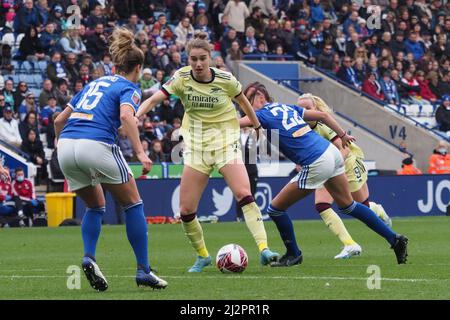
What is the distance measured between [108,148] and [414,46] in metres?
26.5

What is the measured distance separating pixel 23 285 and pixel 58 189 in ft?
50.0

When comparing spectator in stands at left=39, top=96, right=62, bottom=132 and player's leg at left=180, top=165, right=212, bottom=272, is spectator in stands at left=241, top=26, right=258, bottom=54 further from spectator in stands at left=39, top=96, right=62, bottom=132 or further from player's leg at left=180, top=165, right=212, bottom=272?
player's leg at left=180, top=165, right=212, bottom=272

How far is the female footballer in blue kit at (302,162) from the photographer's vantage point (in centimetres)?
1291

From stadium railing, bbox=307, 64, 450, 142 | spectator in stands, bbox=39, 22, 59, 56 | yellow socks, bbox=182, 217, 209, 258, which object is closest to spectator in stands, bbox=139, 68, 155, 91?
spectator in stands, bbox=39, 22, 59, 56

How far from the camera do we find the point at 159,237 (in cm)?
1941

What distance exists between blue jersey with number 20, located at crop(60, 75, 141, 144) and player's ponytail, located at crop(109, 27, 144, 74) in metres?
0.11

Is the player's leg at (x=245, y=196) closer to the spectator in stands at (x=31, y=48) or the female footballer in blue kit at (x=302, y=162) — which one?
the female footballer in blue kit at (x=302, y=162)

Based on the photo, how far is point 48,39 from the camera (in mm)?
27828

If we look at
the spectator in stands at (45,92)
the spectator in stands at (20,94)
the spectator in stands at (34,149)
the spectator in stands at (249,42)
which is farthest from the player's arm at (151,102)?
the spectator in stands at (249,42)

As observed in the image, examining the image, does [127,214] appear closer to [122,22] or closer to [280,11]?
[122,22]

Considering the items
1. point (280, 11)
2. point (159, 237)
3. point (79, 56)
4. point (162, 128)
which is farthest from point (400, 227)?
point (280, 11)

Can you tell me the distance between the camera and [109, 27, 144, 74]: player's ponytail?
32.9 ft

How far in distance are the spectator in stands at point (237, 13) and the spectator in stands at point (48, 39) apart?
5.92m

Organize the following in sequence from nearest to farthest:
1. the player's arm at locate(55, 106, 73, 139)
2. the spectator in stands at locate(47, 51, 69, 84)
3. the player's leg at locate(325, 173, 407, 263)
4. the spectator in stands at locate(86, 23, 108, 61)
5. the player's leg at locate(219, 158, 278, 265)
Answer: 1. the player's arm at locate(55, 106, 73, 139)
2. the player's leg at locate(219, 158, 278, 265)
3. the player's leg at locate(325, 173, 407, 263)
4. the spectator in stands at locate(47, 51, 69, 84)
5. the spectator in stands at locate(86, 23, 108, 61)
